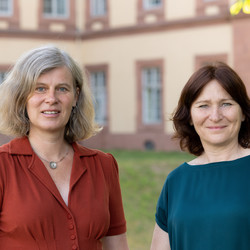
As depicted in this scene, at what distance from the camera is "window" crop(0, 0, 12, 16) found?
69.7 feet

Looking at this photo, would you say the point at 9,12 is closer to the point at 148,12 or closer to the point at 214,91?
the point at 148,12

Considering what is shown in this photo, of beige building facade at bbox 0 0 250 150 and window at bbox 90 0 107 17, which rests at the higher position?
window at bbox 90 0 107 17

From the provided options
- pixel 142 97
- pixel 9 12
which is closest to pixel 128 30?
pixel 142 97

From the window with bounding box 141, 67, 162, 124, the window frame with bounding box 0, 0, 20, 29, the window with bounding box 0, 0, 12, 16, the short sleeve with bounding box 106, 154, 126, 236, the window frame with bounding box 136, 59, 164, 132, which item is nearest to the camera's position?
the short sleeve with bounding box 106, 154, 126, 236

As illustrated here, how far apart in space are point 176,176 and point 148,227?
8138mm

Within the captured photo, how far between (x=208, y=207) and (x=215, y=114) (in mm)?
461

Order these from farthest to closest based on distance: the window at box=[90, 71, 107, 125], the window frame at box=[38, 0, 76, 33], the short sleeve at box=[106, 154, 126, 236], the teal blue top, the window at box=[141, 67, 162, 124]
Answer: the window at box=[90, 71, 107, 125]
the window frame at box=[38, 0, 76, 33]
the window at box=[141, 67, 162, 124]
the short sleeve at box=[106, 154, 126, 236]
the teal blue top

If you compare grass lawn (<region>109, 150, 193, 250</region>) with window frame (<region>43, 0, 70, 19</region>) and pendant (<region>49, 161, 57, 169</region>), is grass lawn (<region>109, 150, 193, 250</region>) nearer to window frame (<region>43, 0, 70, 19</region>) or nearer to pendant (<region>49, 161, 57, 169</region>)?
pendant (<region>49, 161, 57, 169</region>)

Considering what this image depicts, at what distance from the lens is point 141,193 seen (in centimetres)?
1262

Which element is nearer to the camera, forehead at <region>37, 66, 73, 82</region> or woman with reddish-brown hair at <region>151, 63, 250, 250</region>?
woman with reddish-brown hair at <region>151, 63, 250, 250</region>

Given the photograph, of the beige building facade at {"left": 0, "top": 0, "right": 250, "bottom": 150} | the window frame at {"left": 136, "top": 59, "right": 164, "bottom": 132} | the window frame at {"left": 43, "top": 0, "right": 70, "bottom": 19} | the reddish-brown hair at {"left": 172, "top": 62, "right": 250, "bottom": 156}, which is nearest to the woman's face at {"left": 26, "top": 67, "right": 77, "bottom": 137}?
the reddish-brown hair at {"left": 172, "top": 62, "right": 250, "bottom": 156}

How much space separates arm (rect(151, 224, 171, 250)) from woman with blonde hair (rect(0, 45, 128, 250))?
25 cm

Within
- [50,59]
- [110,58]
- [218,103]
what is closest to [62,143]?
[50,59]

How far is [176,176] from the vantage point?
336 cm
